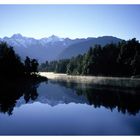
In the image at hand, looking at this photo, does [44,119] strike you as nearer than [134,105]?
Yes

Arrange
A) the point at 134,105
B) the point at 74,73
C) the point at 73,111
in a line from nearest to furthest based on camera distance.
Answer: the point at 73,111, the point at 134,105, the point at 74,73

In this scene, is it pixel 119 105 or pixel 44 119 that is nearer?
pixel 44 119

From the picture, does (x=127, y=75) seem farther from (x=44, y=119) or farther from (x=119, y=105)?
(x=44, y=119)

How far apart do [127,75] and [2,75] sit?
65147 mm

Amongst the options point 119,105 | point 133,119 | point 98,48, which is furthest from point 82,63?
point 133,119

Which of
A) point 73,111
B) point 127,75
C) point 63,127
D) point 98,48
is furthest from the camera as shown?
point 98,48

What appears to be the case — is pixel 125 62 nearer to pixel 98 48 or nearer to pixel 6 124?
pixel 98 48

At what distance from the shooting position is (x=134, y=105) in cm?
3516
